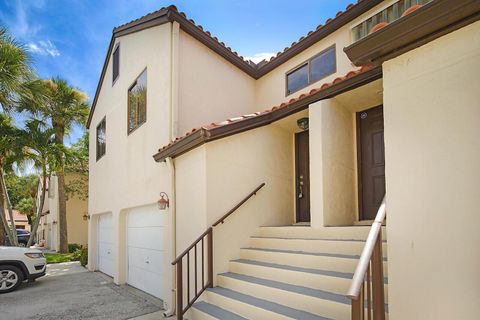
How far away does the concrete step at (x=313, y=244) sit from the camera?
4.31 meters

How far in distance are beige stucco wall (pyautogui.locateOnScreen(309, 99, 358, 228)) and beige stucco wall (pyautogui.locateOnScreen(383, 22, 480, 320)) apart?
7.55 ft

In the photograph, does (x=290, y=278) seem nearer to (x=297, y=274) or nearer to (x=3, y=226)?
(x=297, y=274)

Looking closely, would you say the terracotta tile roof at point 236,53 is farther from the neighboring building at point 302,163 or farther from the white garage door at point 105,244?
the white garage door at point 105,244

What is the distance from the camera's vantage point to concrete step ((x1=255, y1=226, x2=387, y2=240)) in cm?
447

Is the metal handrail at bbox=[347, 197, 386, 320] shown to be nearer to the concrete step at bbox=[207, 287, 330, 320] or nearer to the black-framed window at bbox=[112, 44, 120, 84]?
the concrete step at bbox=[207, 287, 330, 320]

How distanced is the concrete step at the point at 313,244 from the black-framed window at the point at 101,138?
8031 mm

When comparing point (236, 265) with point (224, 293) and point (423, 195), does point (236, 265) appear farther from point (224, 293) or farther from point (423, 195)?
point (423, 195)

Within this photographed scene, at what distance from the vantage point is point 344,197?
17.8ft

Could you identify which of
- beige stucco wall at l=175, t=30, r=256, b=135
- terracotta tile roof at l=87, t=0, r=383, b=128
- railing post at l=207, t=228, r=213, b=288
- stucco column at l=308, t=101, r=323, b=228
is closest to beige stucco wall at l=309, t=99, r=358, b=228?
stucco column at l=308, t=101, r=323, b=228

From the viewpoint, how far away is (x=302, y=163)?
6762 millimetres

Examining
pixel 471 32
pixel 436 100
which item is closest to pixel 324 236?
pixel 436 100

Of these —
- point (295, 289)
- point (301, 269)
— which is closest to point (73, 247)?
point (301, 269)

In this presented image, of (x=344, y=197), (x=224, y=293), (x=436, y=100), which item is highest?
(x=436, y=100)

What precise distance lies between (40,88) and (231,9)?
7.90 metres
